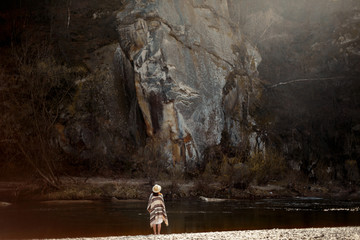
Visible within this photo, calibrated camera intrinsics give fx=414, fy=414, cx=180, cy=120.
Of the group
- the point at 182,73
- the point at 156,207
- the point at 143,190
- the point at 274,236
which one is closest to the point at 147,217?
the point at 156,207

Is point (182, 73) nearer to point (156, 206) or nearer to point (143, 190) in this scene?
point (143, 190)

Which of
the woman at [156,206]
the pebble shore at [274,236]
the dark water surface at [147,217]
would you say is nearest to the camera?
the pebble shore at [274,236]

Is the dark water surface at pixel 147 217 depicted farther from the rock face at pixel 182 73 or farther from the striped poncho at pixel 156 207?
the rock face at pixel 182 73

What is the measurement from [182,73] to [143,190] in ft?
50.3

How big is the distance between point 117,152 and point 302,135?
71.1ft

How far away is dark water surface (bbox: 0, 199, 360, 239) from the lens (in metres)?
17.4

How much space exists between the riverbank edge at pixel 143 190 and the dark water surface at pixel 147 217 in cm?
233

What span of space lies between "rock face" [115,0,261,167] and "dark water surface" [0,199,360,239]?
13.7 m

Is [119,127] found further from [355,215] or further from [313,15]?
[313,15]

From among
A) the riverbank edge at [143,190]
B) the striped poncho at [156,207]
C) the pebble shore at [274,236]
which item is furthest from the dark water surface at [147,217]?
the striped poncho at [156,207]

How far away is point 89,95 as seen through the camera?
44.2 meters

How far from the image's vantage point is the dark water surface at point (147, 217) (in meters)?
17.4

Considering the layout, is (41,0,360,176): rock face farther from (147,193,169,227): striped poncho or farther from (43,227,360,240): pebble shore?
(147,193,169,227): striped poncho

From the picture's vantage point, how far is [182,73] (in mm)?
43562
